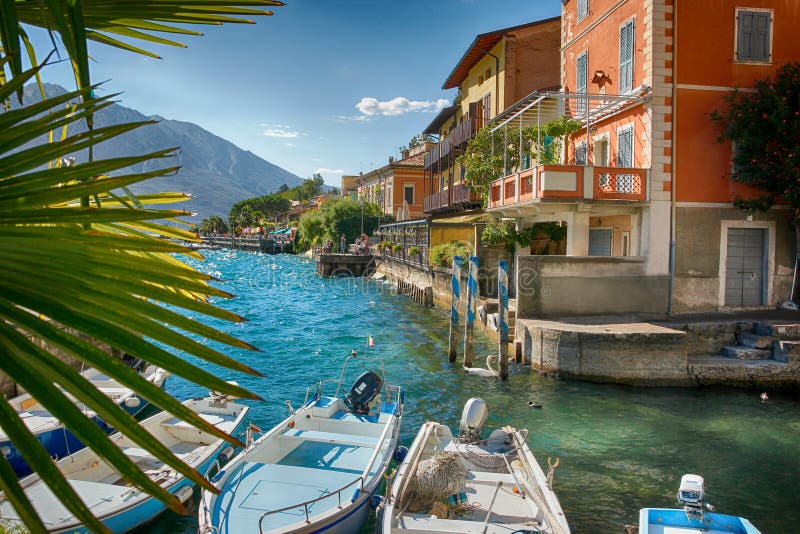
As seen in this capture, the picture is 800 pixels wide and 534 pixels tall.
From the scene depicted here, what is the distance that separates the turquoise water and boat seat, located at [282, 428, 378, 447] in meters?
1.99

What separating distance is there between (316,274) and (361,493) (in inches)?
1832

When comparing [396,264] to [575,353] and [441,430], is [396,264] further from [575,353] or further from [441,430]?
[441,430]

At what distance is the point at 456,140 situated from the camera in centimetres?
3700

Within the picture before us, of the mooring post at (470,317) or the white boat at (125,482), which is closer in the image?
the white boat at (125,482)

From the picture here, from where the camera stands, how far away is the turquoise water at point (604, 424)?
31.5ft

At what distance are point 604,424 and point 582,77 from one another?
14.5 m

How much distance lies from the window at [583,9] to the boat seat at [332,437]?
1871 centimetres

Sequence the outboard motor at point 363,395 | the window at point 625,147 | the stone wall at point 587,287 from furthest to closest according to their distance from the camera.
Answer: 1. the window at point 625,147
2. the stone wall at point 587,287
3. the outboard motor at point 363,395

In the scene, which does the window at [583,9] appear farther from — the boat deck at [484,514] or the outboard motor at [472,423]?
the boat deck at [484,514]

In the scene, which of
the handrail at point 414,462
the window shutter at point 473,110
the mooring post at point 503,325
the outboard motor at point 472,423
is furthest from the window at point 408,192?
the outboard motor at point 472,423

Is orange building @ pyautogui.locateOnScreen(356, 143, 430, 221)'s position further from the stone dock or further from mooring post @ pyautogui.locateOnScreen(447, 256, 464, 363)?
the stone dock

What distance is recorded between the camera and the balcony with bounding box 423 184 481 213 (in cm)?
3238

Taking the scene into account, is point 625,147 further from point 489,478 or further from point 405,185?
point 405,185

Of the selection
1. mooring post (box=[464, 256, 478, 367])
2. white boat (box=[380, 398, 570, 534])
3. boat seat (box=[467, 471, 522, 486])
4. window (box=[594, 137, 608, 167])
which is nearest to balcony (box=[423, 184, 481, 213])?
window (box=[594, 137, 608, 167])
